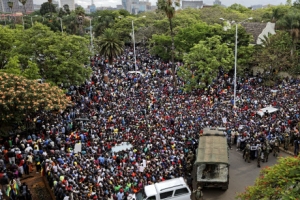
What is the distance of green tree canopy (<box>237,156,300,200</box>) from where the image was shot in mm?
8094

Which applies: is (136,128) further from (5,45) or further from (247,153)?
(5,45)

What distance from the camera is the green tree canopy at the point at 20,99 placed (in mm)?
19794

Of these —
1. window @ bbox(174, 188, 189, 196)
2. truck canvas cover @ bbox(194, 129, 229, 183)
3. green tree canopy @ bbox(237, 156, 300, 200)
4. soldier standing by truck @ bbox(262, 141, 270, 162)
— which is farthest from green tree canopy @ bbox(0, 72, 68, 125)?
green tree canopy @ bbox(237, 156, 300, 200)

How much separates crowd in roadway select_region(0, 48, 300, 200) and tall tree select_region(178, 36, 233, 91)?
1049mm

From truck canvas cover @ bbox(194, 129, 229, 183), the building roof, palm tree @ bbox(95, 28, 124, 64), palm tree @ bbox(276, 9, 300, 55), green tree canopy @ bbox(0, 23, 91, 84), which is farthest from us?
the building roof

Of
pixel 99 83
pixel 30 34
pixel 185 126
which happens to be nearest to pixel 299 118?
pixel 185 126

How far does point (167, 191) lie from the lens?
14.8 metres

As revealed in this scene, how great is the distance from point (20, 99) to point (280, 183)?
1696cm

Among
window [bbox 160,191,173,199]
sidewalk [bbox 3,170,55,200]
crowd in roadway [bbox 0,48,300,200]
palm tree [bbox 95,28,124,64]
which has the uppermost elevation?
palm tree [bbox 95,28,124,64]

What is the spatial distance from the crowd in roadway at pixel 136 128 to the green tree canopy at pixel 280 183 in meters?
7.20

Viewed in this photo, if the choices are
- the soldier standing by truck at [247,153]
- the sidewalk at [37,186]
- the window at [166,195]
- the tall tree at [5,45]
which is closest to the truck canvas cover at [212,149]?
the soldier standing by truck at [247,153]

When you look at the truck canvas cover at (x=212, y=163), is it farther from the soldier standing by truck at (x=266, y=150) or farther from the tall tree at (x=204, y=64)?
the tall tree at (x=204, y=64)

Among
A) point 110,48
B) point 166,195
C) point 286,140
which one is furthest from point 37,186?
point 110,48

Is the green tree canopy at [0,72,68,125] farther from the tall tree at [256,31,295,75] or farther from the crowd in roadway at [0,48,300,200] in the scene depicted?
the tall tree at [256,31,295,75]
